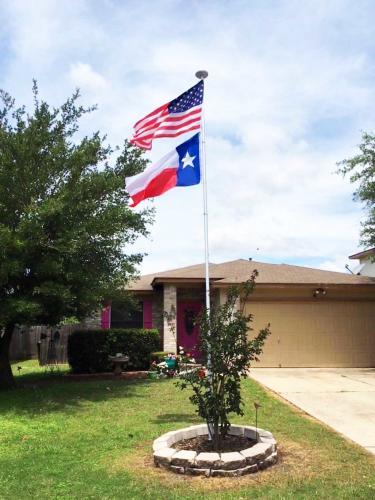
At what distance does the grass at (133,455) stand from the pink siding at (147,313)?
761cm

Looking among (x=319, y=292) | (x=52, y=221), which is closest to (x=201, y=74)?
(x=52, y=221)

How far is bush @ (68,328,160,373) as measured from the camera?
13969 millimetres

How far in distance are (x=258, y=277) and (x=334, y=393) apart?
273 inches

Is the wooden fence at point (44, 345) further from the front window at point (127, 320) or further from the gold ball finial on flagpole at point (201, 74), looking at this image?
the gold ball finial on flagpole at point (201, 74)

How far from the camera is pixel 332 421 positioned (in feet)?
25.4

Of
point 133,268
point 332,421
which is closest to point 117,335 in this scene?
point 133,268

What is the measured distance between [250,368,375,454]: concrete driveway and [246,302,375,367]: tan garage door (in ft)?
2.27

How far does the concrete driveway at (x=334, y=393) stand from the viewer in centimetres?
736

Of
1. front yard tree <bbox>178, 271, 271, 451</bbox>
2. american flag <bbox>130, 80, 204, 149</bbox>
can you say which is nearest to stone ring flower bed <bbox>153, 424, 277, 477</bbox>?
front yard tree <bbox>178, 271, 271, 451</bbox>

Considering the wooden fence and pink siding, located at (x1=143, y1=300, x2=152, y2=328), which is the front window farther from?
the wooden fence

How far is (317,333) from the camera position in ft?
55.8

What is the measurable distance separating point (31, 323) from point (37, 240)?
6.23 feet

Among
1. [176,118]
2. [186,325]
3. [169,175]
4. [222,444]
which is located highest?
[176,118]

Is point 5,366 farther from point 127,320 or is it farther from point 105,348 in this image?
point 127,320
